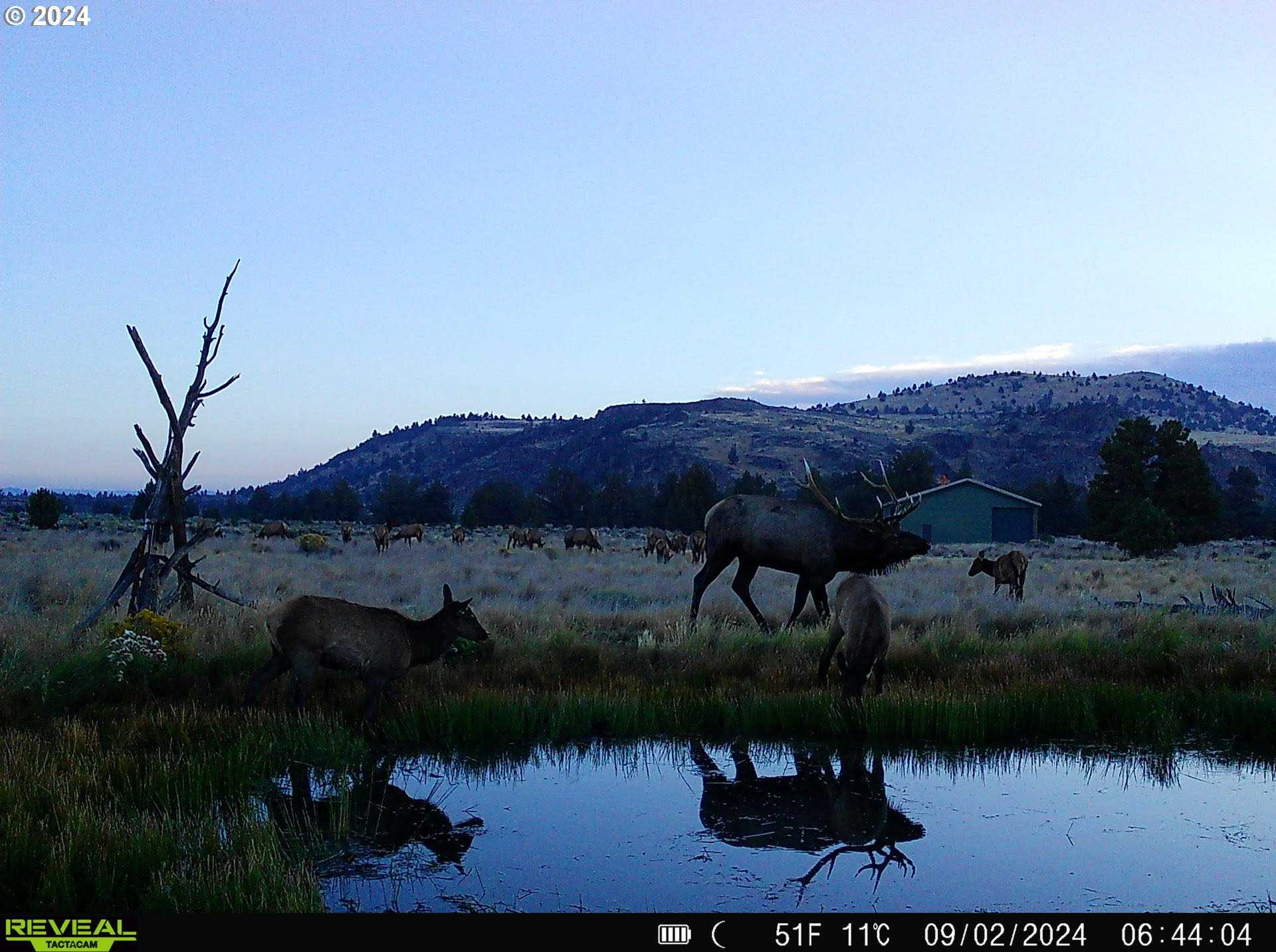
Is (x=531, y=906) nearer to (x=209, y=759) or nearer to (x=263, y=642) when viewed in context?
(x=209, y=759)

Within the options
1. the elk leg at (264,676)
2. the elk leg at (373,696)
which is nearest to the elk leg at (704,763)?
the elk leg at (373,696)

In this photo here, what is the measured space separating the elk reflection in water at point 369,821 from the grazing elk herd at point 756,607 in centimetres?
135

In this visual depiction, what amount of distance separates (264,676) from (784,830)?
495cm

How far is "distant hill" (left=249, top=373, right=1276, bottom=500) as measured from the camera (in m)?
125

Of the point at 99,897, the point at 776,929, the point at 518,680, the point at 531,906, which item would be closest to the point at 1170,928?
the point at 776,929

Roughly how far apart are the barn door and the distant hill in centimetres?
4467

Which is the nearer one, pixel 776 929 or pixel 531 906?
pixel 776 929

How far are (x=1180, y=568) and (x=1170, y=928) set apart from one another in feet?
101

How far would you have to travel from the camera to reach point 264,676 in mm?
9445

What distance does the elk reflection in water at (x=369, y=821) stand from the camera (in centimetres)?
644

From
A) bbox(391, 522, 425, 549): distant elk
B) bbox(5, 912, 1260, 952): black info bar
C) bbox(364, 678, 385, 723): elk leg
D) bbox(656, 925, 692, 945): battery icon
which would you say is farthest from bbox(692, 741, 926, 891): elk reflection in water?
bbox(391, 522, 425, 549): distant elk

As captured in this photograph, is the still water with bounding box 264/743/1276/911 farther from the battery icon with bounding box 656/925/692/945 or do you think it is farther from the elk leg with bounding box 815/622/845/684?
the elk leg with bounding box 815/622/845/684

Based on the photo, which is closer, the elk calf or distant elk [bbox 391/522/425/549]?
the elk calf

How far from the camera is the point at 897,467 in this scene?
192ft
